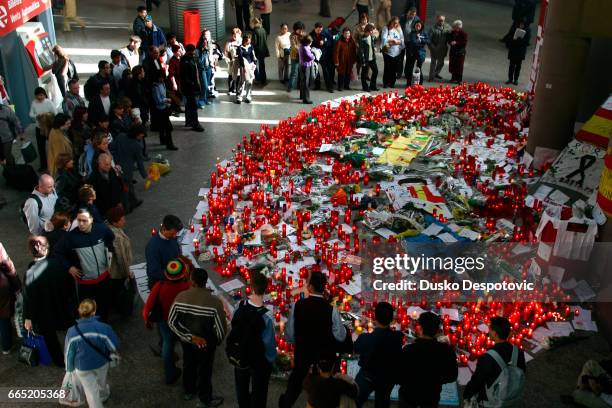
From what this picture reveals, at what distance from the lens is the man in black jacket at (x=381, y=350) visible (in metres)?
5.71

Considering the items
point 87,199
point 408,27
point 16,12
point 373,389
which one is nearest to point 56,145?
point 87,199

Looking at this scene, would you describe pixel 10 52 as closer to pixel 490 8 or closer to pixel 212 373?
pixel 212 373

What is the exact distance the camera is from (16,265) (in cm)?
902

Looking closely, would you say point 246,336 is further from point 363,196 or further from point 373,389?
point 363,196

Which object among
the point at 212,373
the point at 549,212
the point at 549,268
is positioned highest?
the point at 549,212

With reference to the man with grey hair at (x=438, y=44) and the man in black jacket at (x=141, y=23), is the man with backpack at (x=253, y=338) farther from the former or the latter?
the man with grey hair at (x=438, y=44)

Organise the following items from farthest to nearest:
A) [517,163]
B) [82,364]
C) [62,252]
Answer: [517,163] → [62,252] → [82,364]

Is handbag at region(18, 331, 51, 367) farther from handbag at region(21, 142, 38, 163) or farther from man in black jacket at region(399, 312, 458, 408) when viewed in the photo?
handbag at region(21, 142, 38, 163)

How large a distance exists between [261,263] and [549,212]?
159 inches

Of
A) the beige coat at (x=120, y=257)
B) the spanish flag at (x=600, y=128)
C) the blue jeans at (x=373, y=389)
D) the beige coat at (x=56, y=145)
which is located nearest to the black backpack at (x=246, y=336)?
the blue jeans at (x=373, y=389)

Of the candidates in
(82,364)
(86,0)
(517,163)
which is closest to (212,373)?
(82,364)

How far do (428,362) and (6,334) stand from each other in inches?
190

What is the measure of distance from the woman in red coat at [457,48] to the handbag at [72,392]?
43.1 ft

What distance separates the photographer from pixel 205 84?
48.6 feet
